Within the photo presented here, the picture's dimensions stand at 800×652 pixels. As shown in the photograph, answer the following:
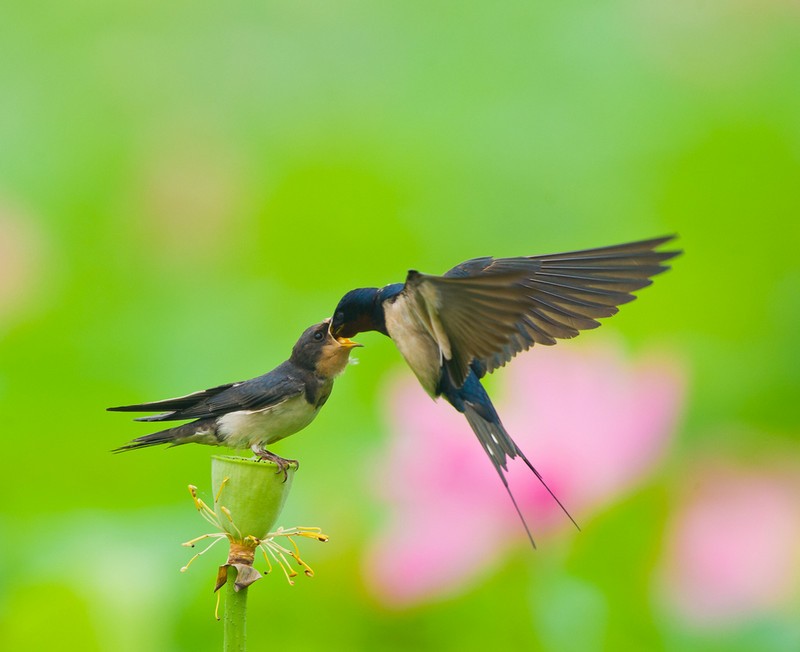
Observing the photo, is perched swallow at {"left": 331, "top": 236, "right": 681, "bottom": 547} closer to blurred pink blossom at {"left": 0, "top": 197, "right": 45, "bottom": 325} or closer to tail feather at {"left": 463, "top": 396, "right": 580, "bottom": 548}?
tail feather at {"left": 463, "top": 396, "right": 580, "bottom": 548}

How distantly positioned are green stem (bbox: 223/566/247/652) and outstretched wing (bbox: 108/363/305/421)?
0.20 metres

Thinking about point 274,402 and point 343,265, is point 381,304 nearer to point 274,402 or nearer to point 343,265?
point 274,402

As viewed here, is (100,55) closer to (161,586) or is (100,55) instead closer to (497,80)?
(497,80)

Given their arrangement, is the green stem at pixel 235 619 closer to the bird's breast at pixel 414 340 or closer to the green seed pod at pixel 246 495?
the green seed pod at pixel 246 495

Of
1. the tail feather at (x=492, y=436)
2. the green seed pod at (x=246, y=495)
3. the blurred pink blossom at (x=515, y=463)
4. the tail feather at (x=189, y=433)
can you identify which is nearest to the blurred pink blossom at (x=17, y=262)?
the blurred pink blossom at (x=515, y=463)

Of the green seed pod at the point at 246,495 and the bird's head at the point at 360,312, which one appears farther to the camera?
the bird's head at the point at 360,312

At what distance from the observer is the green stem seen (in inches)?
15.4

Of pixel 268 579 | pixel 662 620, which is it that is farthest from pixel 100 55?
pixel 662 620

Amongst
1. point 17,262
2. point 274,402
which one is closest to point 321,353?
point 274,402

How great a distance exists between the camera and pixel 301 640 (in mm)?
1158

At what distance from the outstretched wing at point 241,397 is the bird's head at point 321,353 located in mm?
13

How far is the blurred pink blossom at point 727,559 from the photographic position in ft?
3.56

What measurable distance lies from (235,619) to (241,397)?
0.26 meters

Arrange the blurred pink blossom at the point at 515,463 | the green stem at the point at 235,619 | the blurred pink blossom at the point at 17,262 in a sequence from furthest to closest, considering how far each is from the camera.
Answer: the blurred pink blossom at the point at 17,262 < the blurred pink blossom at the point at 515,463 < the green stem at the point at 235,619
